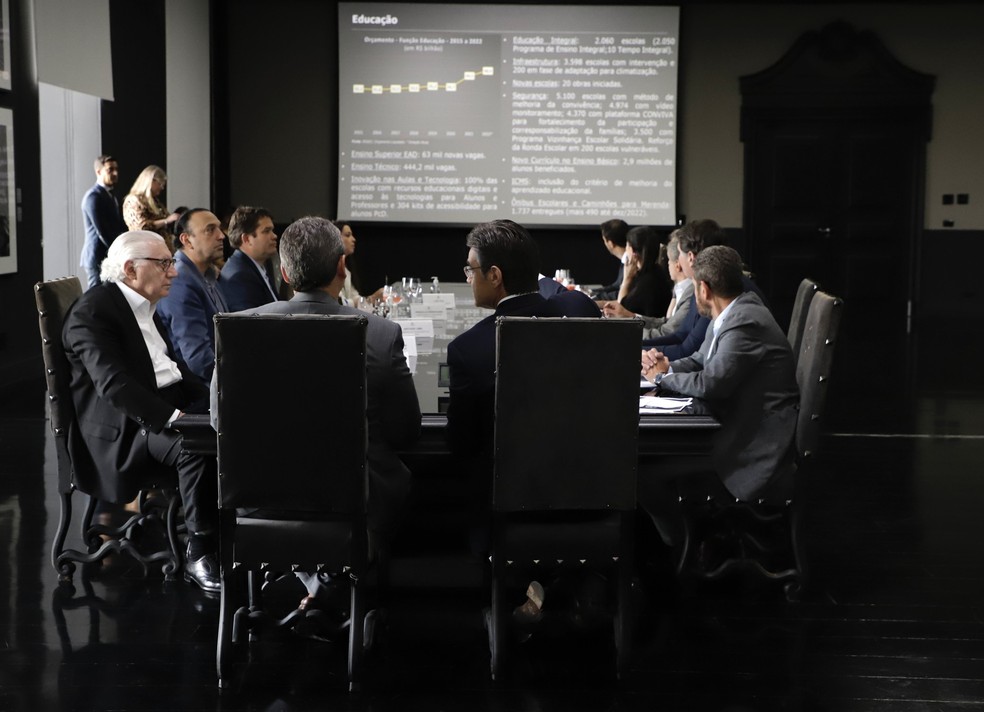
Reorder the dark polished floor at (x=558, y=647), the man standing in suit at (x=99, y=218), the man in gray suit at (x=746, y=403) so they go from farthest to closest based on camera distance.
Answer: the man standing in suit at (x=99, y=218)
the man in gray suit at (x=746, y=403)
the dark polished floor at (x=558, y=647)

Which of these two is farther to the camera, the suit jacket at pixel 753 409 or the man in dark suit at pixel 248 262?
the man in dark suit at pixel 248 262

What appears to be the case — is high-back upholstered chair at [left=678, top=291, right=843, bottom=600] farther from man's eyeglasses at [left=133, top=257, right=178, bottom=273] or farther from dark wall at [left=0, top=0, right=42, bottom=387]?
dark wall at [left=0, top=0, right=42, bottom=387]

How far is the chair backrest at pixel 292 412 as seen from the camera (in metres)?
2.78

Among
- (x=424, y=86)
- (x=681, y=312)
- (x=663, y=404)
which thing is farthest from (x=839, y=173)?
(x=663, y=404)

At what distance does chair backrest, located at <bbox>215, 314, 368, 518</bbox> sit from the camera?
9.12 feet

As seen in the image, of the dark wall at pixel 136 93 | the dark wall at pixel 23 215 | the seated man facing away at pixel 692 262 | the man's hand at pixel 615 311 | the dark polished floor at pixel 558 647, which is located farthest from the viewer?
the dark wall at pixel 136 93

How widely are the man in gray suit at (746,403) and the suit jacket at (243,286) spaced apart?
6.23 feet

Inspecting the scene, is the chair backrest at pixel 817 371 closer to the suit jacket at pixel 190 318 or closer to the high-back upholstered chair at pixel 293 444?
the high-back upholstered chair at pixel 293 444

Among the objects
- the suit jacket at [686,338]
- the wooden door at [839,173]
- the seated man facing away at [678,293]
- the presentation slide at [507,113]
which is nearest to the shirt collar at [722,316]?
the suit jacket at [686,338]

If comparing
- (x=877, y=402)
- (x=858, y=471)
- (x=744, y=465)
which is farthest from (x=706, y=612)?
(x=877, y=402)

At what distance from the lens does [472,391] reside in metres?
3.06

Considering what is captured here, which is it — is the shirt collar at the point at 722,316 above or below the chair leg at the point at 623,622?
above

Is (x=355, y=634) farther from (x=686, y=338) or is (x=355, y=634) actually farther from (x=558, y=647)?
(x=686, y=338)

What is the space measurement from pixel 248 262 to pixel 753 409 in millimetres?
2242
